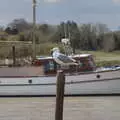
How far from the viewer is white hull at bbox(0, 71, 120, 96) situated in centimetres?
2648

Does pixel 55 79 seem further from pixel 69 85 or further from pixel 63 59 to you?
pixel 63 59

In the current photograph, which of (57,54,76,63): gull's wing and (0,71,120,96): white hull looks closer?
(57,54,76,63): gull's wing

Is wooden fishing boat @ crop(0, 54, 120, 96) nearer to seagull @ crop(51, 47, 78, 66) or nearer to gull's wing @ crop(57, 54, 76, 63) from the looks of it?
seagull @ crop(51, 47, 78, 66)

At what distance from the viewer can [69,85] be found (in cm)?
2669

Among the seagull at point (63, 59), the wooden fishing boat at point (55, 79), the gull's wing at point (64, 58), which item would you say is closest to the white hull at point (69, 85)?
the wooden fishing boat at point (55, 79)

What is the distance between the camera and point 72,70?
2638cm

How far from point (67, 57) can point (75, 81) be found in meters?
1.39

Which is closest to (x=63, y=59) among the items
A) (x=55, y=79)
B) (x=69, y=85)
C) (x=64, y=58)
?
(x=64, y=58)

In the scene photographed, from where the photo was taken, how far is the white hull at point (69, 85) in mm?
26484
